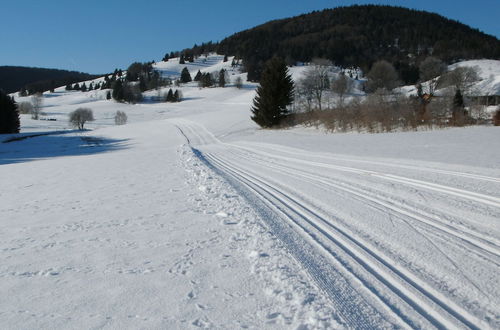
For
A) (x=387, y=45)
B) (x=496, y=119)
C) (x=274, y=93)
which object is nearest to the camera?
(x=496, y=119)

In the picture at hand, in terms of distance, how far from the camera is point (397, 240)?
4520 millimetres

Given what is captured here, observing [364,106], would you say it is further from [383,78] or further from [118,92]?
[118,92]

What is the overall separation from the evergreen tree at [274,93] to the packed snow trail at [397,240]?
32.3 meters

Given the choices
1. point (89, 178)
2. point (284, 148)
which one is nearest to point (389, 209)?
point (89, 178)

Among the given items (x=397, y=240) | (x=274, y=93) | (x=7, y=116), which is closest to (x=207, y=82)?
(x=7, y=116)

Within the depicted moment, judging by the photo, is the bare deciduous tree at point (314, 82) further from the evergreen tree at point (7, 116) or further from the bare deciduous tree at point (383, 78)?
the evergreen tree at point (7, 116)

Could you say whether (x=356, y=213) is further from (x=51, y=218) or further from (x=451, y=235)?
(x=51, y=218)

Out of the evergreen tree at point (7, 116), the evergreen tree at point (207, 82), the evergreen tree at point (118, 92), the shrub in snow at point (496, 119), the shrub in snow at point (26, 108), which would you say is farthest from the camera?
the evergreen tree at point (207, 82)

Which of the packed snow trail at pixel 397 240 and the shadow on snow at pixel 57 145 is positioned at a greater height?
the packed snow trail at pixel 397 240

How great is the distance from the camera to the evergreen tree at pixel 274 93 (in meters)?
40.0

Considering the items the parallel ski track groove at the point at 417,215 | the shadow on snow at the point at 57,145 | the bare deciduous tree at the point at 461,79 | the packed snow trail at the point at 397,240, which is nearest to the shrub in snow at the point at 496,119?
the packed snow trail at the point at 397,240

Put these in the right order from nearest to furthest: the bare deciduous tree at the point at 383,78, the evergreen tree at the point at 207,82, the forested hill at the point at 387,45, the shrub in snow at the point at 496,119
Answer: the shrub in snow at the point at 496,119
the bare deciduous tree at the point at 383,78
the evergreen tree at the point at 207,82
the forested hill at the point at 387,45

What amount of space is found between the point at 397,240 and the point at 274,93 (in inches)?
1455

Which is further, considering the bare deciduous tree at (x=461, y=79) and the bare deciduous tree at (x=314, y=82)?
the bare deciduous tree at (x=314, y=82)
